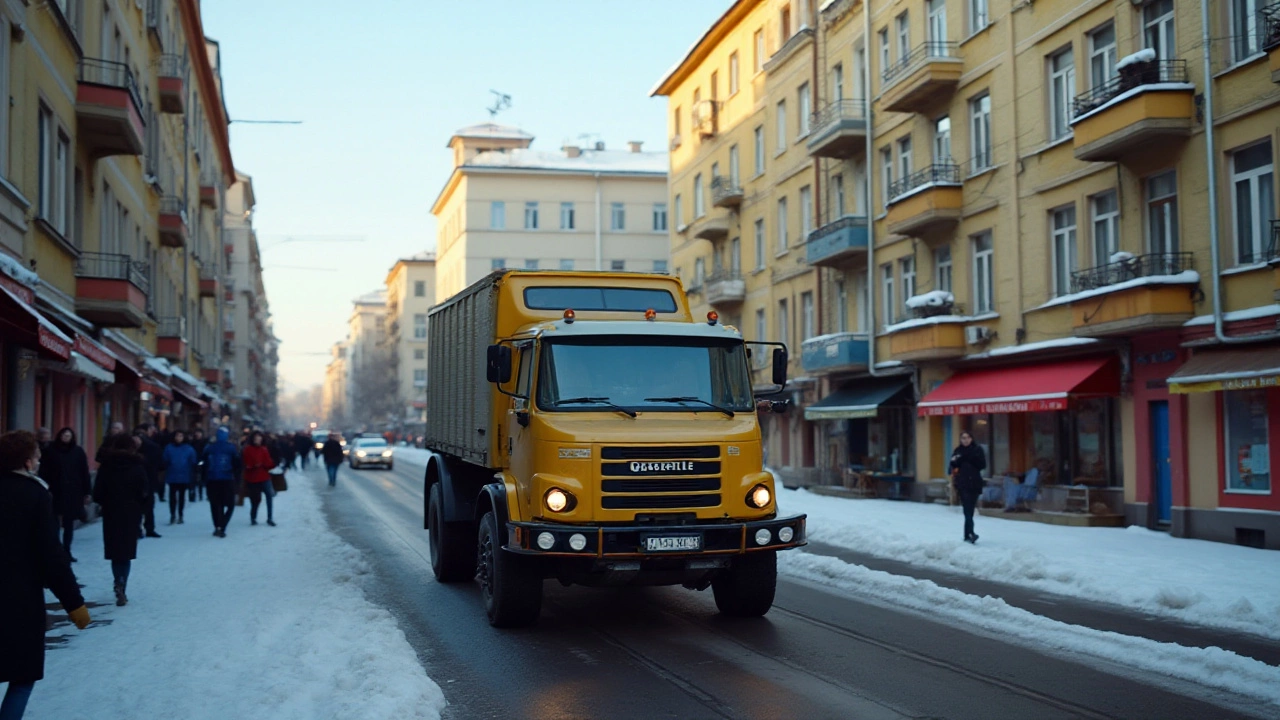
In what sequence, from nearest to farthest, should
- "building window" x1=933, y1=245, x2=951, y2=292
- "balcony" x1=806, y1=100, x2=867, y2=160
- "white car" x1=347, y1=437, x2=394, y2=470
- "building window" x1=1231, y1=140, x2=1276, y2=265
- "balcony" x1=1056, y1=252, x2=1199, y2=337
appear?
"building window" x1=1231, y1=140, x2=1276, y2=265 < "balcony" x1=1056, y1=252, x2=1199, y2=337 < "building window" x1=933, y1=245, x2=951, y2=292 < "balcony" x1=806, y1=100, x2=867, y2=160 < "white car" x1=347, y1=437, x2=394, y2=470

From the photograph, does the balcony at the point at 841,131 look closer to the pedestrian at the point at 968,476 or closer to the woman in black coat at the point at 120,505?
the pedestrian at the point at 968,476

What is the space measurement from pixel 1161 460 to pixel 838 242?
43.8ft

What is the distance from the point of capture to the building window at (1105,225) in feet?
71.9

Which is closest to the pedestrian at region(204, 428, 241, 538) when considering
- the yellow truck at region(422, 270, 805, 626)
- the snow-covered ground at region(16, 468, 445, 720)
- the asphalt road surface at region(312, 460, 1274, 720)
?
the snow-covered ground at region(16, 468, 445, 720)

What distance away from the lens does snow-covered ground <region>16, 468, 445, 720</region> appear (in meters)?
7.32

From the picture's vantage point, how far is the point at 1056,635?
10.1 meters

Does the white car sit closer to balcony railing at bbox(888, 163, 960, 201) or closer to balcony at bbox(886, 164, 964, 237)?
balcony railing at bbox(888, 163, 960, 201)

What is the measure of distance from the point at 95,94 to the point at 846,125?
60.9ft

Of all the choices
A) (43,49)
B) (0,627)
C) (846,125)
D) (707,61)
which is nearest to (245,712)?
(0,627)

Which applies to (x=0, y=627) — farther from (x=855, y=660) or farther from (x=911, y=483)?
(x=911, y=483)

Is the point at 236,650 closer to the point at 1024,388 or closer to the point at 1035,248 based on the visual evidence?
the point at 1024,388

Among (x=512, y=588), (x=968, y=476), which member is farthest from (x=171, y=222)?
(x=512, y=588)

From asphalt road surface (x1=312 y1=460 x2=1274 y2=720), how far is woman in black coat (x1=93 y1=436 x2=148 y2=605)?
2533mm

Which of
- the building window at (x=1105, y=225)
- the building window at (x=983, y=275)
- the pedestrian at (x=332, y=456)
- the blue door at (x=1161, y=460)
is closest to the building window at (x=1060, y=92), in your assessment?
the building window at (x=1105, y=225)
